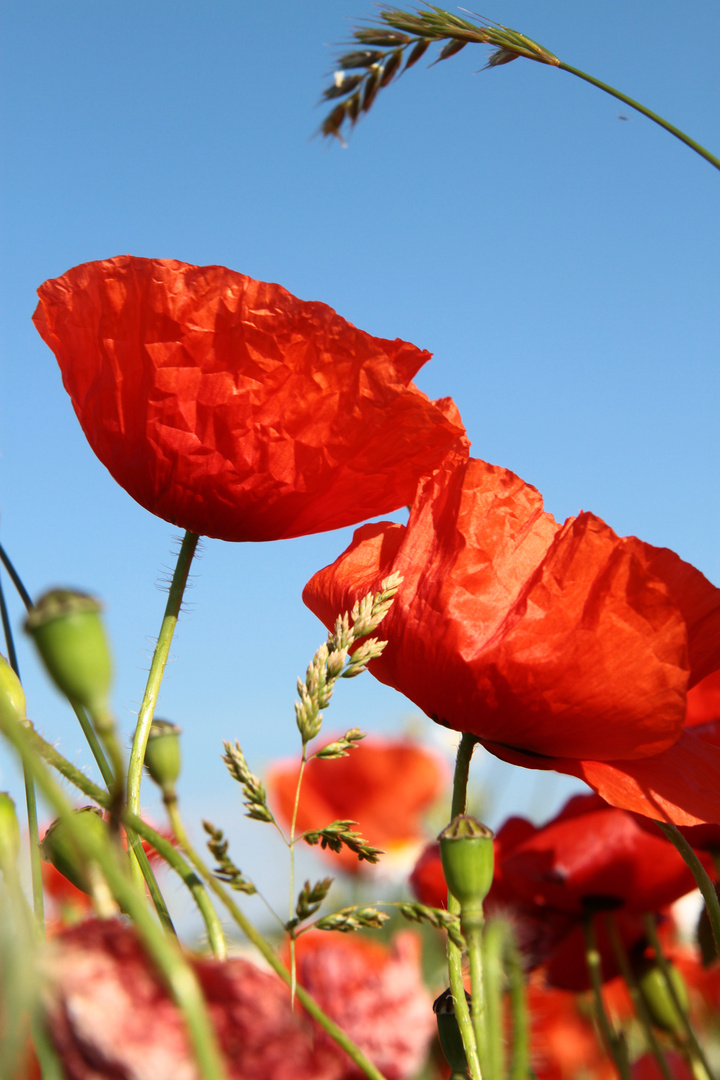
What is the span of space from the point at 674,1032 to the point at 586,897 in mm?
168

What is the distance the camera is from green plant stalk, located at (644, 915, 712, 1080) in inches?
32.6

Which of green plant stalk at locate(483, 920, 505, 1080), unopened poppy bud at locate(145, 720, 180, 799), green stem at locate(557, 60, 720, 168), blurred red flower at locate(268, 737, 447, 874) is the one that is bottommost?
green plant stalk at locate(483, 920, 505, 1080)

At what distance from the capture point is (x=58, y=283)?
0.82 metres

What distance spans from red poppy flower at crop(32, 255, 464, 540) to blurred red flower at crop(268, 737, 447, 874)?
283 cm

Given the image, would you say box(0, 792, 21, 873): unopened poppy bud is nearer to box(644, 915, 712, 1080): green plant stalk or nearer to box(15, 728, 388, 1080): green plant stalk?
box(15, 728, 388, 1080): green plant stalk

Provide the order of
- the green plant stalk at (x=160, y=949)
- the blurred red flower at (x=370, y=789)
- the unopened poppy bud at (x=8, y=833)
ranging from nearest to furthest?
the green plant stalk at (x=160, y=949)
the unopened poppy bud at (x=8, y=833)
the blurred red flower at (x=370, y=789)

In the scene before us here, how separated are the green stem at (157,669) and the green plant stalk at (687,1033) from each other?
1.56 ft

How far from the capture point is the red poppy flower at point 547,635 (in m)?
0.72

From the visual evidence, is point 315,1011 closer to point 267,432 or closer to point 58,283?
point 267,432

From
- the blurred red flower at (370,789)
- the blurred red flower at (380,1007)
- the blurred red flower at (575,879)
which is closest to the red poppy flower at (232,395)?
the blurred red flower at (380,1007)

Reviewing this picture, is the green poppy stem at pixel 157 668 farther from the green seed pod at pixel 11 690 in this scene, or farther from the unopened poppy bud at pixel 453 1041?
the unopened poppy bud at pixel 453 1041

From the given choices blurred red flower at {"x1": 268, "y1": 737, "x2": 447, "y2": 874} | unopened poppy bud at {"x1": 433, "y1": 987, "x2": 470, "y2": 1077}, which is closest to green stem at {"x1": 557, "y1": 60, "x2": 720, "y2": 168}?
unopened poppy bud at {"x1": 433, "y1": 987, "x2": 470, "y2": 1077}

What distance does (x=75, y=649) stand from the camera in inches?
13.5

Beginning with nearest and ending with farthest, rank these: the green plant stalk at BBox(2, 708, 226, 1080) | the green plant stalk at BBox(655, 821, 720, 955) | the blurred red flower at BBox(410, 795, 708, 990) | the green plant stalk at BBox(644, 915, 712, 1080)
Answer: the green plant stalk at BBox(2, 708, 226, 1080) < the green plant stalk at BBox(655, 821, 720, 955) < the green plant stalk at BBox(644, 915, 712, 1080) < the blurred red flower at BBox(410, 795, 708, 990)
